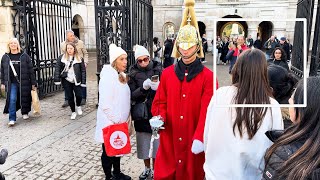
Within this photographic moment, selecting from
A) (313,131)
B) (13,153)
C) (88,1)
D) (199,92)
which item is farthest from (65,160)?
(88,1)

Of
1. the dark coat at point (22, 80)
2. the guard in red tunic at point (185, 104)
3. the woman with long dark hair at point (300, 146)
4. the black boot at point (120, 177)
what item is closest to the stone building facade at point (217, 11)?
the dark coat at point (22, 80)

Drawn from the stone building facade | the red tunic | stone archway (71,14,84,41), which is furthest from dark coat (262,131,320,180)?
stone archway (71,14,84,41)

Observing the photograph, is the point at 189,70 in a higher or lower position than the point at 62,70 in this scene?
higher

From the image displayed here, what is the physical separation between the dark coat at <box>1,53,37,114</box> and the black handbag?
3.66 metres

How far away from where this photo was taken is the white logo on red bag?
11.7 ft

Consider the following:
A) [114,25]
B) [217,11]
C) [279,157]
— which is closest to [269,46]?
[114,25]

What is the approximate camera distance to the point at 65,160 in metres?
4.64

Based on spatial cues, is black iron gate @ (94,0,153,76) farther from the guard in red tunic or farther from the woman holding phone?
the guard in red tunic

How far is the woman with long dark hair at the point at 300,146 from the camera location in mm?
1261

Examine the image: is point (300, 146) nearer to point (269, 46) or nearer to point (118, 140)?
point (118, 140)

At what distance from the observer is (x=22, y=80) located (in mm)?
6289

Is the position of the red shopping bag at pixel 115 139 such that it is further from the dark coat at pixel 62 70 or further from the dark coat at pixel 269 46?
the dark coat at pixel 269 46

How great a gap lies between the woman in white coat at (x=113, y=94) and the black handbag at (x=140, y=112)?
0.28 ft

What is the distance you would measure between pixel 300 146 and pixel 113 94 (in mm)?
2510
